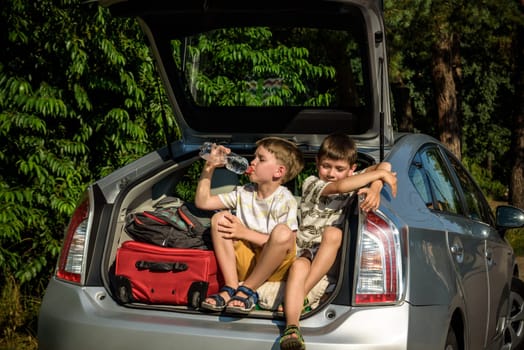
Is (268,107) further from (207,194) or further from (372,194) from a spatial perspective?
(372,194)

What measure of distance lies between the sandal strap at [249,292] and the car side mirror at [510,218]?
2.29 meters

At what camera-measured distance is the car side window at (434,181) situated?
461 cm

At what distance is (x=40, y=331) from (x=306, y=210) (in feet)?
4.55

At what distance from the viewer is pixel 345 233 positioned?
4.11m

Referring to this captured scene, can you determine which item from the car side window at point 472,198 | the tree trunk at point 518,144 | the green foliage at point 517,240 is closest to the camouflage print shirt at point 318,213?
the car side window at point 472,198

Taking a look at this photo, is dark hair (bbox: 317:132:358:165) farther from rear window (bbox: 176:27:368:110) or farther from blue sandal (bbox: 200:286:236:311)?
rear window (bbox: 176:27:368:110)

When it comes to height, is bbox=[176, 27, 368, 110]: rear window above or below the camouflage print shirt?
above

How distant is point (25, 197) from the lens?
7.42 meters

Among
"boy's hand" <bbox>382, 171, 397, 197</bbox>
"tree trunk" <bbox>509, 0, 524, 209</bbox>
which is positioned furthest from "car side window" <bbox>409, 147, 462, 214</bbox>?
"tree trunk" <bbox>509, 0, 524, 209</bbox>

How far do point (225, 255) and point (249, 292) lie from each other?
0.28m

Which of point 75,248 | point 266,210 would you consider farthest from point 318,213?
point 75,248

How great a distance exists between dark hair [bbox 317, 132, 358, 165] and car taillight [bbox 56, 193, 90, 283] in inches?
Answer: 47.3

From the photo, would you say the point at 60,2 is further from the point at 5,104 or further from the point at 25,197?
the point at 25,197

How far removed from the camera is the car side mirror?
19.1 feet
